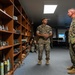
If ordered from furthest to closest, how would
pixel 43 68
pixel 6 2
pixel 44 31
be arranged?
pixel 44 31
pixel 43 68
pixel 6 2

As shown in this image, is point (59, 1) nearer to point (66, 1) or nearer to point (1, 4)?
point (66, 1)

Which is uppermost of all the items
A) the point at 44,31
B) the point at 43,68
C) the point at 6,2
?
the point at 6,2

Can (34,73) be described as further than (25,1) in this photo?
No

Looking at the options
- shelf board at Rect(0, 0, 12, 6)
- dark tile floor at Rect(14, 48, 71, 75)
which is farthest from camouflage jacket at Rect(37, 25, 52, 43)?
shelf board at Rect(0, 0, 12, 6)

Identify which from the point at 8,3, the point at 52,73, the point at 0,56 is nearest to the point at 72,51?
the point at 52,73

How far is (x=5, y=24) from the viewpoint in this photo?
11.7 feet

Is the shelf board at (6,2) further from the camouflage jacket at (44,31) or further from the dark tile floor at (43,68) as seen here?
the dark tile floor at (43,68)

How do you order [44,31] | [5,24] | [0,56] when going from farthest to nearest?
[44,31]
[5,24]
[0,56]

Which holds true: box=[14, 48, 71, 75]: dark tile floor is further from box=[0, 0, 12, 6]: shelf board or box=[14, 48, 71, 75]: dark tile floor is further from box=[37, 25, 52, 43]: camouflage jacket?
box=[0, 0, 12, 6]: shelf board

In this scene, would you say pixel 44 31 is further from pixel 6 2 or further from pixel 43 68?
pixel 6 2

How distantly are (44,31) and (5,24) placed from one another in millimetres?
1558

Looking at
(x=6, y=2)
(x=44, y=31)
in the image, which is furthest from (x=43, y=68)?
(x=6, y=2)

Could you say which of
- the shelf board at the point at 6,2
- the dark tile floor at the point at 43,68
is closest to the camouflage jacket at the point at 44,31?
the dark tile floor at the point at 43,68

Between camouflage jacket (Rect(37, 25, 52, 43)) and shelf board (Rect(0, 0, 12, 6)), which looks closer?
shelf board (Rect(0, 0, 12, 6))
